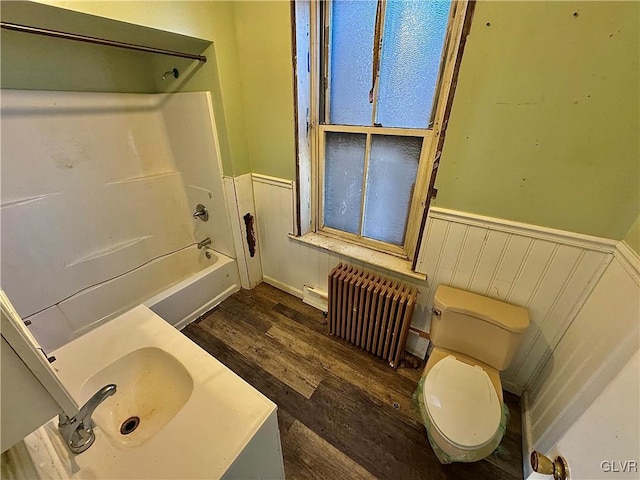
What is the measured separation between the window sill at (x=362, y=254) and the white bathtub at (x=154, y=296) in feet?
2.39

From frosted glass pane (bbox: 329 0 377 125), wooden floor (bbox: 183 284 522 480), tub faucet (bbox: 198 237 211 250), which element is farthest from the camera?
tub faucet (bbox: 198 237 211 250)

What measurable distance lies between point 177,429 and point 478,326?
129cm

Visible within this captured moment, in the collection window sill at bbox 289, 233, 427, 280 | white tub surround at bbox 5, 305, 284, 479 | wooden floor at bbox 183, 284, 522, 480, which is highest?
window sill at bbox 289, 233, 427, 280

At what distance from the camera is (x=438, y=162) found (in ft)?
3.84

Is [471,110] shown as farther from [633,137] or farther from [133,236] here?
[133,236]

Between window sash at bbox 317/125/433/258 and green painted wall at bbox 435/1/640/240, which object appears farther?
window sash at bbox 317/125/433/258

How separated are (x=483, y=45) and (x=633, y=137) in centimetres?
58

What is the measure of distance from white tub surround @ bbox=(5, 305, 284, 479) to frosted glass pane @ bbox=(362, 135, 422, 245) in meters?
1.16

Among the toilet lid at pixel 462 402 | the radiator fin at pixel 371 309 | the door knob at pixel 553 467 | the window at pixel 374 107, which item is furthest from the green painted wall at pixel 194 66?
the door knob at pixel 553 467

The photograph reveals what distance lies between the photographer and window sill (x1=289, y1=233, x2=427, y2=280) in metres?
1.49

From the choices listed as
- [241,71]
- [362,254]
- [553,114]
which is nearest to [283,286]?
[362,254]

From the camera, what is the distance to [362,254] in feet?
5.35

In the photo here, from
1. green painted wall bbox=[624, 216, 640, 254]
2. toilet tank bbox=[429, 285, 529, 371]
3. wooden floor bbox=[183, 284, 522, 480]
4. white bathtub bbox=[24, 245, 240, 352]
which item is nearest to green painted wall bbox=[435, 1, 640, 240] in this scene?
green painted wall bbox=[624, 216, 640, 254]

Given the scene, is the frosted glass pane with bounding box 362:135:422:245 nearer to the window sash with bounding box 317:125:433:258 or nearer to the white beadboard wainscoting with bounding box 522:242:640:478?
the window sash with bounding box 317:125:433:258
